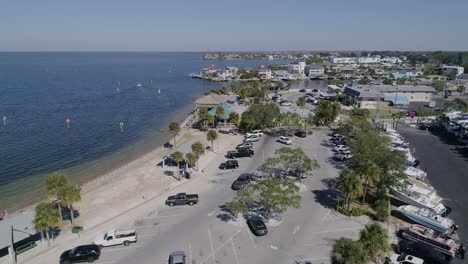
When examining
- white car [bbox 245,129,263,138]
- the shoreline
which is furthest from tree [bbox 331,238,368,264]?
white car [bbox 245,129,263,138]

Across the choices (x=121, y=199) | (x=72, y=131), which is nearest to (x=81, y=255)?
(x=121, y=199)

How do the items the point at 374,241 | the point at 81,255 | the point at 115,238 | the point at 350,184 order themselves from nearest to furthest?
the point at 374,241
the point at 81,255
the point at 115,238
the point at 350,184

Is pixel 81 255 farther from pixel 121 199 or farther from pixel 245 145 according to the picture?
pixel 245 145

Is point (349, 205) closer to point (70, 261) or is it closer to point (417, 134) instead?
point (70, 261)

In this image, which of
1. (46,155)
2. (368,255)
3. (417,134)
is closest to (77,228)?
(368,255)

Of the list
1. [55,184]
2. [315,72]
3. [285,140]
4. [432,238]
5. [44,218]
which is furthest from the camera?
[315,72]

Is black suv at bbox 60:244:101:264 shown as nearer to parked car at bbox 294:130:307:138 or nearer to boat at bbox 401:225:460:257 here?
boat at bbox 401:225:460:257

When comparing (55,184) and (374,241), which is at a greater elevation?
(374,241)
